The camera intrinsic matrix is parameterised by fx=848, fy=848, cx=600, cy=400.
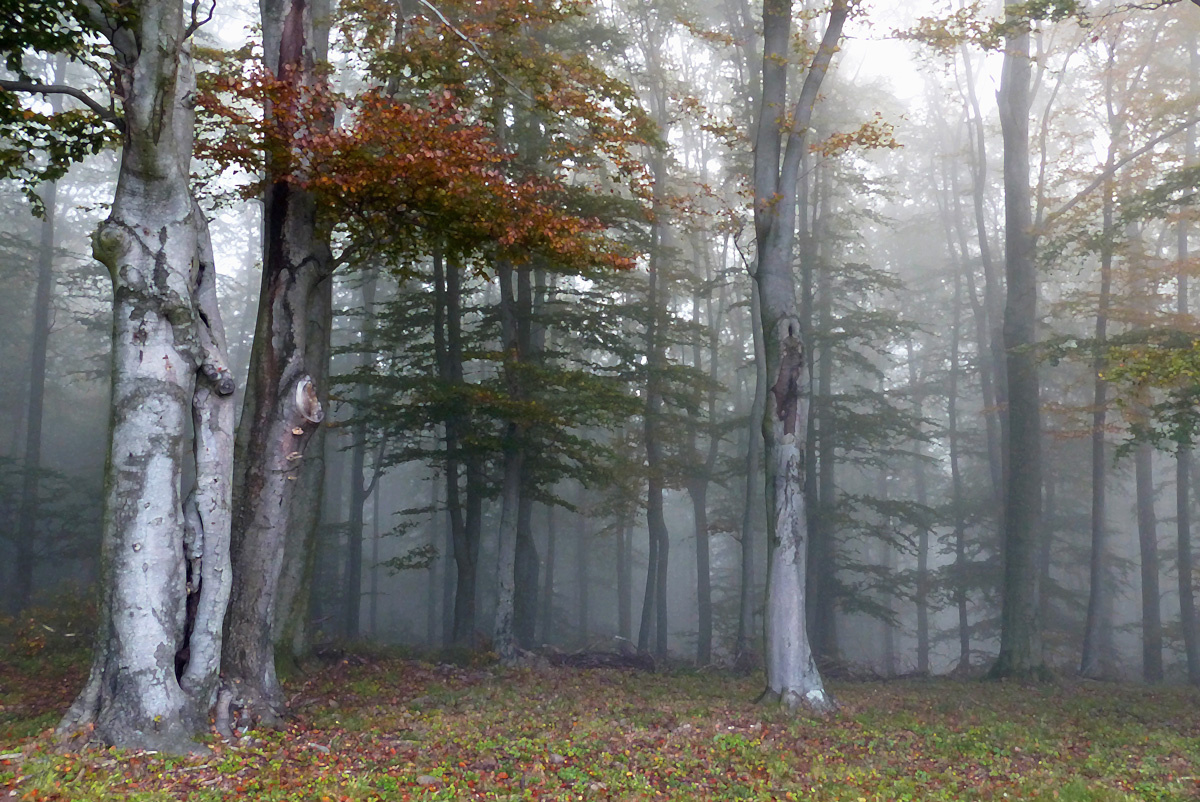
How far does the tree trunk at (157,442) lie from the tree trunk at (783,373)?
6.61 m

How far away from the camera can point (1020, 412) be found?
56.0 ft

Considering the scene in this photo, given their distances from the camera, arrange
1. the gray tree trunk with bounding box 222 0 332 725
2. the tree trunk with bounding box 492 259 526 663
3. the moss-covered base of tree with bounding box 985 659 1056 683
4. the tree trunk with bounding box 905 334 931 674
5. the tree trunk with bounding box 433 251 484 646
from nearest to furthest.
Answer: the gray tree trunk with bounding box 222 0 332 725, the tree trunk with bounding box 492 259 526 663, the moss-covered base of tree with bounding box 985 659 1056 683, the tree trunk with bounding box 433 251 484 646, the tree trunk with bounding box 905 334 931 674

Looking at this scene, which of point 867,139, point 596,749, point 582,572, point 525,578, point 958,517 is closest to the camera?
point 596,749

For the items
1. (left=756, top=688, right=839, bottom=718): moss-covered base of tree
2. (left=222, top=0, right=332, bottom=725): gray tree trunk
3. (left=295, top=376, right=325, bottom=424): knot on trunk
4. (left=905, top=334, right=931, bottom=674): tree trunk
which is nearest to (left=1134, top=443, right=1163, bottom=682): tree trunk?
(left=905, top=334, right=931, bottom=674): tree trunk

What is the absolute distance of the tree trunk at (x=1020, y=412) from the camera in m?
16.2

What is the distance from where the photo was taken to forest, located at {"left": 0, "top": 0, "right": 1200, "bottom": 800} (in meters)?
7.19

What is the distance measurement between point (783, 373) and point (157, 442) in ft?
24.5

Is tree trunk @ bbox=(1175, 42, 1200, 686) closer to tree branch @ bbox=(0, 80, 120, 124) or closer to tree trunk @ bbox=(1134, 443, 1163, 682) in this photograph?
tree trunk @ bbox=(1134, 443, 1163, 682)

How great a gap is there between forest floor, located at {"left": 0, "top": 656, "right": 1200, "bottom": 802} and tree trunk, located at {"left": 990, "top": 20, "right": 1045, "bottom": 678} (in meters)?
3.61

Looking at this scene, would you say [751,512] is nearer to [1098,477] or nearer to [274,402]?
[1098,477]

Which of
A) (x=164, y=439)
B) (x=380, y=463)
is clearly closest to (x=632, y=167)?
(x=164, y=439)

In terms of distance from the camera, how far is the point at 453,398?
1452 centimetres

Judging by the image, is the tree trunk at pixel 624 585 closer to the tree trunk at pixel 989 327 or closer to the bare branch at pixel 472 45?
the tree trunk at pixel 989 327

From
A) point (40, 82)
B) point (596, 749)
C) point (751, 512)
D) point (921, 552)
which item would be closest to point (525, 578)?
point (751, 512)
